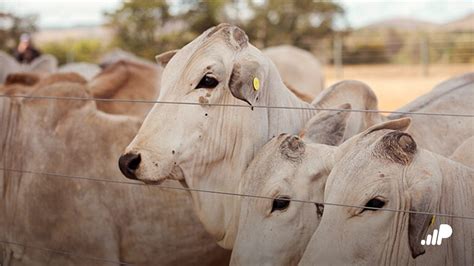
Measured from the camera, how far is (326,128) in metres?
4.46

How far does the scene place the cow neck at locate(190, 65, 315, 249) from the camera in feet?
13.9

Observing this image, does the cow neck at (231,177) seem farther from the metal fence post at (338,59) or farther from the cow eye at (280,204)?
the metal fence post at (338,59)

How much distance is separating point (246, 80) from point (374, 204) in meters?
0.92

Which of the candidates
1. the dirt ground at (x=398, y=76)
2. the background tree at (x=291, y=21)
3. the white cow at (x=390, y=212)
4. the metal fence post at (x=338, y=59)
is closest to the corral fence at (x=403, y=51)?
the metal fence post at (x=338, y=59)

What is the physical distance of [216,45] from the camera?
13.7 feet

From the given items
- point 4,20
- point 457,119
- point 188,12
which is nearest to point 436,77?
point 188,12

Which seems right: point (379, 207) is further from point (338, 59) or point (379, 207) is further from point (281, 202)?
point (338, 59)

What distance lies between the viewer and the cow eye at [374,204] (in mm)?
3471

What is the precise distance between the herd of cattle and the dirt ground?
13.2m

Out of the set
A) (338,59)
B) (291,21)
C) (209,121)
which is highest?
(209,121)

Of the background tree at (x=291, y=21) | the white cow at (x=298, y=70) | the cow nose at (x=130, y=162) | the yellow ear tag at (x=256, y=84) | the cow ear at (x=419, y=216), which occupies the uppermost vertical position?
the yellow ear tag at (x=256, y=84)

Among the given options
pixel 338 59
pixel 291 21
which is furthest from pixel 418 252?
pixel 291 21

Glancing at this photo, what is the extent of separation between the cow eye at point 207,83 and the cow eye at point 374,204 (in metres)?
1.00

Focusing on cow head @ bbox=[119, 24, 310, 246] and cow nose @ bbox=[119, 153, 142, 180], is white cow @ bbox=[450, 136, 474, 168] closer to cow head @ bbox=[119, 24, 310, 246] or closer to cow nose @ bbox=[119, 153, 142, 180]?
cow head @ bbox=[119, 24, 310, 246]
